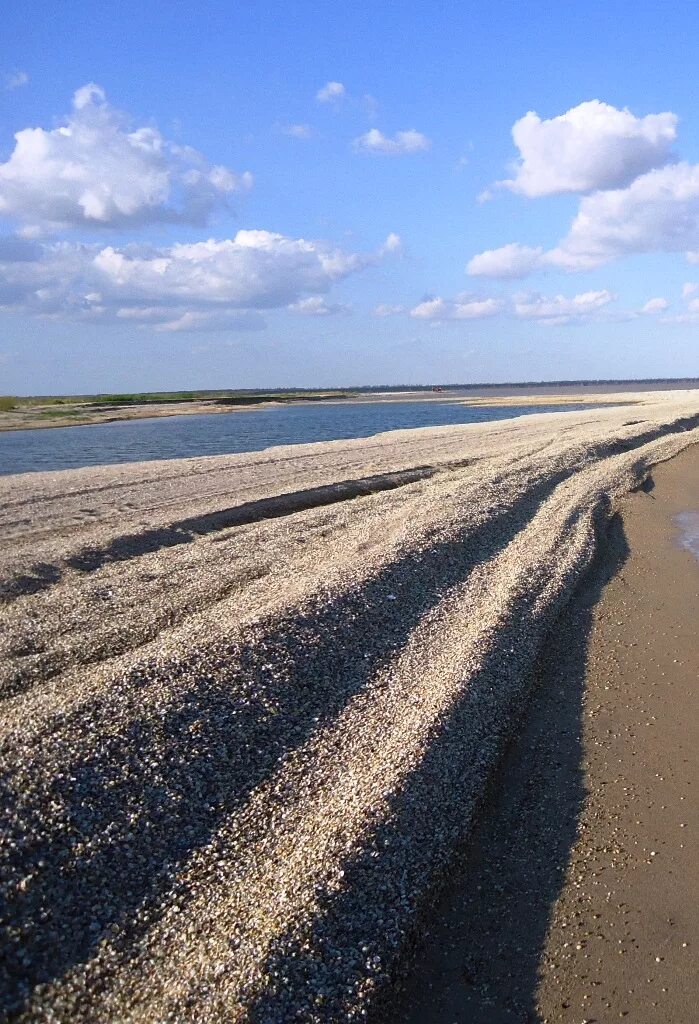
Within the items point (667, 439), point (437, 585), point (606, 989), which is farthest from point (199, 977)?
point (667, 439)

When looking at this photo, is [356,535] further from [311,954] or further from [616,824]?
[311,954]

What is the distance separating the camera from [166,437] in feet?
185

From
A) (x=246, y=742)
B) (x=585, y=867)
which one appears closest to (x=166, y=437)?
(x=246, y=742)

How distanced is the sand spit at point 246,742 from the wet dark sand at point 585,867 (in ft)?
1.34

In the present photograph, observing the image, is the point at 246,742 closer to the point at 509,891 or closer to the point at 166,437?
the point at 509,891

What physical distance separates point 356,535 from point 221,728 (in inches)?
346

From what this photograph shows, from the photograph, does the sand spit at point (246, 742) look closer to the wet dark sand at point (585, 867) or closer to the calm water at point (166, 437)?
the wet dark sand at point (585, 867)

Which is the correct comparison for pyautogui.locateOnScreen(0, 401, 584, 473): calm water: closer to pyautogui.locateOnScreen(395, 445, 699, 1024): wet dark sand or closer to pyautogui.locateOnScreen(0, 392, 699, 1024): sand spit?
pyautogui.locateOnScreen(0, 392, 699, 1024): sand spit

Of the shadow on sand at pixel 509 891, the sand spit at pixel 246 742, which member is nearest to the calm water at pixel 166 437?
the sand spit at pixel 246 742

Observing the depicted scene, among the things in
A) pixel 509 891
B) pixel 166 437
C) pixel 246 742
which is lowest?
pixel 509 891

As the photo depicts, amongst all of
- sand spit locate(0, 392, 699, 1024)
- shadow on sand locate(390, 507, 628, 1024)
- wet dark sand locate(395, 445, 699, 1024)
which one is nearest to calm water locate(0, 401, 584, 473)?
sand spit locate(0, 392, 699, 1024)

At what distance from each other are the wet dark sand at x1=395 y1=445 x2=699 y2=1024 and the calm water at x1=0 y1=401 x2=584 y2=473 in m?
31.6

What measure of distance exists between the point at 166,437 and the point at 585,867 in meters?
52.4

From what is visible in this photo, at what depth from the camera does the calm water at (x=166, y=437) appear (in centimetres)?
4219
